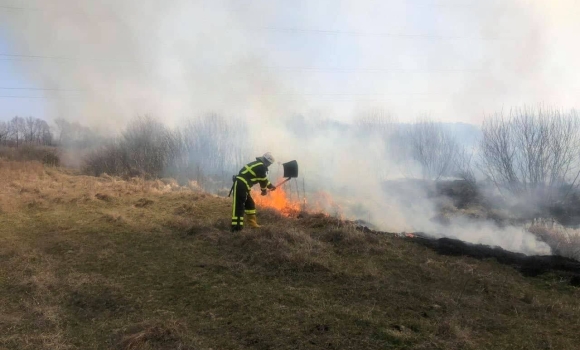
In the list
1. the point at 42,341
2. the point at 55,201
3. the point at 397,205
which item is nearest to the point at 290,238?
the point at 42,341

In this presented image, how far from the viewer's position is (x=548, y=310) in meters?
5.19

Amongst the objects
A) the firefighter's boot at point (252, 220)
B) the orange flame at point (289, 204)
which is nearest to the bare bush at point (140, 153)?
the orange flame at point (289, 204)

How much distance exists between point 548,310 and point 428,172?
2232 centimetres

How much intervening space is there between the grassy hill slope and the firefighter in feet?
1.59

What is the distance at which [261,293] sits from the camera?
18.1 feet

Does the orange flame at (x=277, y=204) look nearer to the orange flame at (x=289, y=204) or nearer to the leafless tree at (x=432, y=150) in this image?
the orange flame at (x=289, y=204)

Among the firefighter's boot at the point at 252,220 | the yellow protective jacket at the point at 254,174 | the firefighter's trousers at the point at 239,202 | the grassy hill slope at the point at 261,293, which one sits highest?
the yellow protective jacket at the point at 254,174

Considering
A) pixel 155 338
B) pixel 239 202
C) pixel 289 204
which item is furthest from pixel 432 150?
pixel 155 338

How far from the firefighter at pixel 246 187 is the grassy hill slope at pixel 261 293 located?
48 cm

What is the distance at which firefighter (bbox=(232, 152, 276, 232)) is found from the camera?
28.5 ft

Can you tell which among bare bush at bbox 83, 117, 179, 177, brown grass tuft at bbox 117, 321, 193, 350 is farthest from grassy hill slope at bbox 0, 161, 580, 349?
bare bush at bbox 83, 117, 179, 177

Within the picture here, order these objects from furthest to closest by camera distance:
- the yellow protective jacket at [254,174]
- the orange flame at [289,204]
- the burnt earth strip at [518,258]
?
1. the orange flame at [289,204]
2. the yellow protective jacket at [254,174]
3. the burnt earth strip at [518,258]

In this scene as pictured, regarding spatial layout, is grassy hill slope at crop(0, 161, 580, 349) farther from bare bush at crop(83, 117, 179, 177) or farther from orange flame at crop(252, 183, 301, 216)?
bare bush at crop(83, 117, 179, 177)

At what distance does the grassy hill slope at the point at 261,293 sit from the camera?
4.28 m
